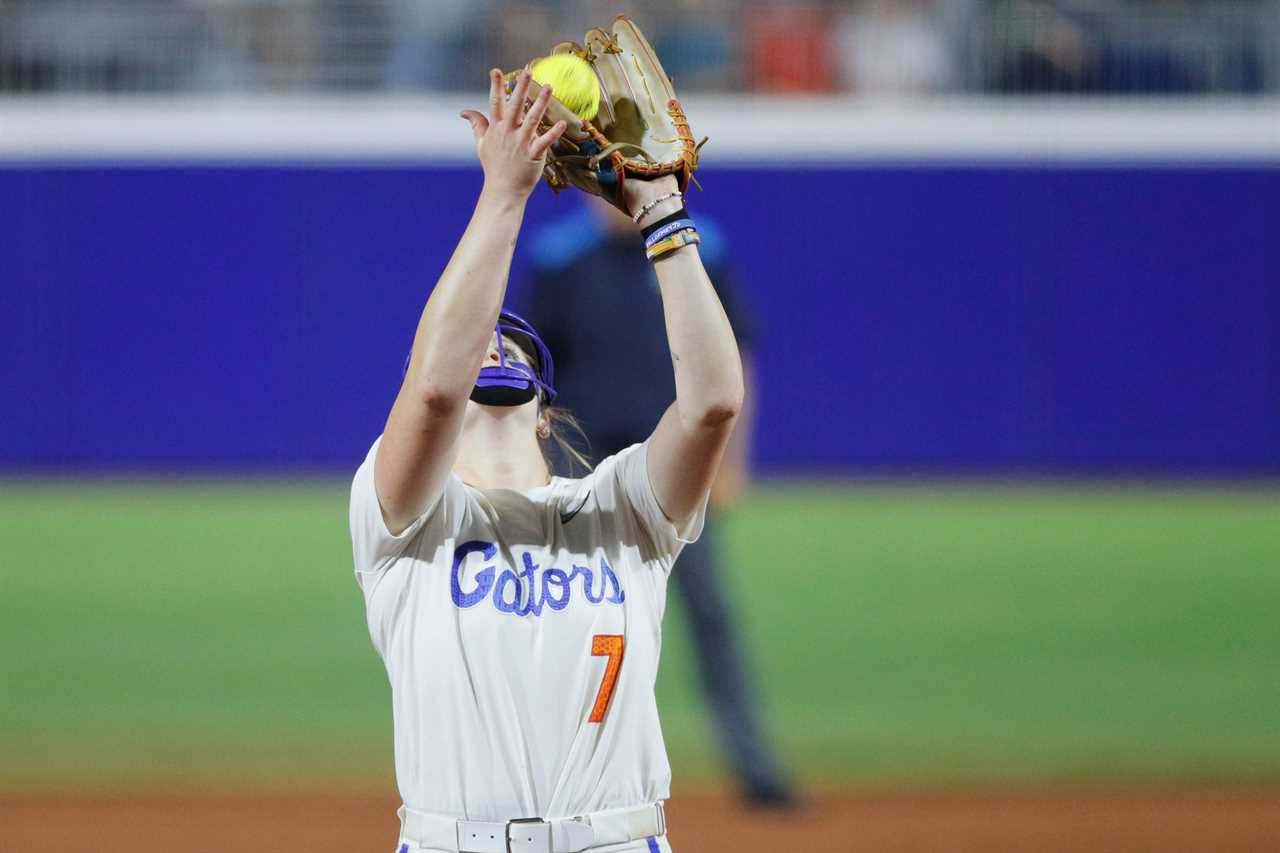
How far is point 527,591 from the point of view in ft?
7.84

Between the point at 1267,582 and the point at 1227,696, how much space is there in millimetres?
2840

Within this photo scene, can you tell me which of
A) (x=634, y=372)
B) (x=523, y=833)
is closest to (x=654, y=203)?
(x=523, y=833)

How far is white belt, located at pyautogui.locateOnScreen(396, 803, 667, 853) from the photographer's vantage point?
2301 millimetres

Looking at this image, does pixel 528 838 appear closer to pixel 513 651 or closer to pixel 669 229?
pixel 513 651

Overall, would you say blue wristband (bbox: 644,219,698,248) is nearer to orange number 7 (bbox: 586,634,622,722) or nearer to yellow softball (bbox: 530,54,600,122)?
yellow softball (bbox: 530,54,600,122)

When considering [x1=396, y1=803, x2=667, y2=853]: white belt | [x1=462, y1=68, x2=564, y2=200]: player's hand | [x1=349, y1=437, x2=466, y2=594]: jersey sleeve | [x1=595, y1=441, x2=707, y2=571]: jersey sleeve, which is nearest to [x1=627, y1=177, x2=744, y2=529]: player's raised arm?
[x1=595, y1=441, x2=707, y2=571]: jersey sleeve

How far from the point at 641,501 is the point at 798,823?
3351 millimetres

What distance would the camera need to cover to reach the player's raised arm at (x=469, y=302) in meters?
2.15

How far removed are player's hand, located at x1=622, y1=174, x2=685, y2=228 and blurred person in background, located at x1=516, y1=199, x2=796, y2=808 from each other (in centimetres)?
292

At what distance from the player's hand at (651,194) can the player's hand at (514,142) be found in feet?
0.64

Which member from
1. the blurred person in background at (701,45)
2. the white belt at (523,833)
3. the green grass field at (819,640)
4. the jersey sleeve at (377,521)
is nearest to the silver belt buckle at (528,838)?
the white belt at (523,833)

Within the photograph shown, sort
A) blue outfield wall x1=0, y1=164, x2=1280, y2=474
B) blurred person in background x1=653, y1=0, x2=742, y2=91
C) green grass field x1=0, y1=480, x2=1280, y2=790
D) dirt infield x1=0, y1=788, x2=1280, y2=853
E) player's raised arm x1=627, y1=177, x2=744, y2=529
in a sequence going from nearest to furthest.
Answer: player's raised arm x1=627, y1=177, x2=744, y2=529, dirt infield x1=0, y1=788, x2=1280, y2=853, green grass field x1=0, y1=480, x2=1280, y2=790, blue outfield wall x1=0, y1=164, x2=1280, y2=474, blurred person in background x1=653, y1=0, x2=742, y2=91

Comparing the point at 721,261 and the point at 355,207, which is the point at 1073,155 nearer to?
the point at 355,207

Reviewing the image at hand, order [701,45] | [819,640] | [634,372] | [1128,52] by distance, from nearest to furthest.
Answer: [634,372] → [819,640] → [701,45] → [1128,52]
